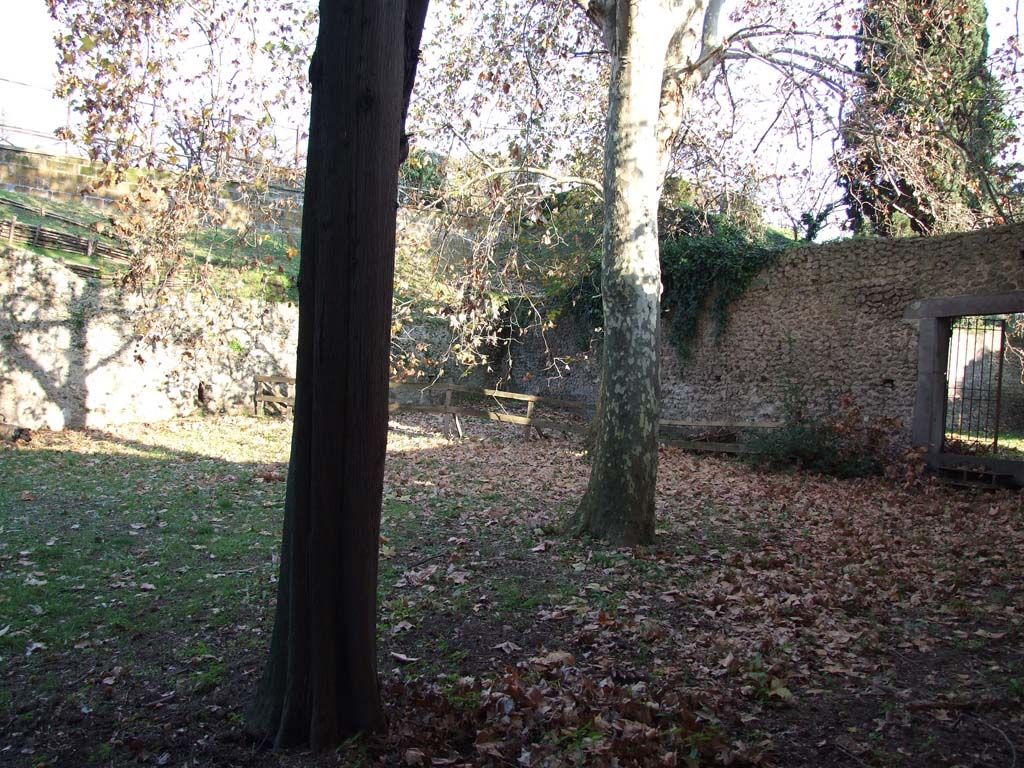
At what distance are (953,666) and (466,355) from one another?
794cm

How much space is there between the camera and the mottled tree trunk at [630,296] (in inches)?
260

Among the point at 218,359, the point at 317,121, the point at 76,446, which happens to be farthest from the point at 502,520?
the point at 218,359

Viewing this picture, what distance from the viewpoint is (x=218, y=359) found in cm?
1638

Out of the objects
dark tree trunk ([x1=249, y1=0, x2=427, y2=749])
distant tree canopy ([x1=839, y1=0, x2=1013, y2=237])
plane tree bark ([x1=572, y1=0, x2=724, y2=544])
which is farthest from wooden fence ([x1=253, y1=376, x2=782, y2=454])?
dark tree trunk ([x1=249, y1=0, x2=427, y2=749])

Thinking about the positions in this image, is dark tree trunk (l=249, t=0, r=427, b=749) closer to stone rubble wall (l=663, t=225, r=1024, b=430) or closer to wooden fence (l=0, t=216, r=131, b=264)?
stone rubble wall (l=663, t=225, r=1024, b=430)

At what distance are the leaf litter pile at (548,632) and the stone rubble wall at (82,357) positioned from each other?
14.2ft

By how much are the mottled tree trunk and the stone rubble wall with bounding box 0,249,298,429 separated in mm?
6607

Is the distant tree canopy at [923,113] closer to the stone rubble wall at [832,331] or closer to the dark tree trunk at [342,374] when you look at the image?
the stone rubble wall at [832,331]

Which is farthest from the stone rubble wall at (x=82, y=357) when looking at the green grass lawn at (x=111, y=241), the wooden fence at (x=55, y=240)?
the wooden fence at (x=55, y=240)

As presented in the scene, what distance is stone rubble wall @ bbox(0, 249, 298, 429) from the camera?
12531mm

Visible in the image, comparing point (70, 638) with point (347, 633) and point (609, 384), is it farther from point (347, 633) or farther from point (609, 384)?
point (609, 384)

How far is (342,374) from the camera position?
3055mm

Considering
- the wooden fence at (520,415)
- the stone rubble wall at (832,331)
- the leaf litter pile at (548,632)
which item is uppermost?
the stone rubble wall at (832,331)

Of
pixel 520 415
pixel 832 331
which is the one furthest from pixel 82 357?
pixel 832 331
